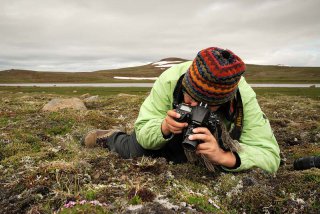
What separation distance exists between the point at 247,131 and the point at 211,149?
1.14m

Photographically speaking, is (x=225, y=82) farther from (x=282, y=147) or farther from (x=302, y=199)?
(x=282, y=147)

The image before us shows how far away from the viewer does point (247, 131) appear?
18.0 ft

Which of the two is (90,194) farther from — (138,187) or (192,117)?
(192,117)

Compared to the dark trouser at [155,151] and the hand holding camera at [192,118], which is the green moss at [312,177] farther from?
the dark trouser at [155,151]

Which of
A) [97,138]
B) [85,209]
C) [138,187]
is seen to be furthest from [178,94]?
[97,138]

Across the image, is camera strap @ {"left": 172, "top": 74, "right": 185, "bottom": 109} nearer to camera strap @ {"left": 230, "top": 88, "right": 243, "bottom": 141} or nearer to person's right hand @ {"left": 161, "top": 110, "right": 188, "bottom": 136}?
person's right hand @ {"left": 161, "top": 110, "right": 188, "bottom": 136}

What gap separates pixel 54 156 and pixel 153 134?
116 inches

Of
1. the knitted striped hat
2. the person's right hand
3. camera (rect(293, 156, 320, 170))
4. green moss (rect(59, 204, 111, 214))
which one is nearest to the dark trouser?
the person's right hand

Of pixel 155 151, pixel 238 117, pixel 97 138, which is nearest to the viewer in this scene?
pixel 238 117

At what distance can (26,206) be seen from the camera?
4.40m

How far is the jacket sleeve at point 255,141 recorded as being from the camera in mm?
5289

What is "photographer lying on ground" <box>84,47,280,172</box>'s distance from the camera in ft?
14.5

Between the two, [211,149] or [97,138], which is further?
[97,138]

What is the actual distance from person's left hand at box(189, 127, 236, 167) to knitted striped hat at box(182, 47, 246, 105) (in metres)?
0.50
